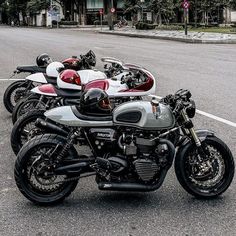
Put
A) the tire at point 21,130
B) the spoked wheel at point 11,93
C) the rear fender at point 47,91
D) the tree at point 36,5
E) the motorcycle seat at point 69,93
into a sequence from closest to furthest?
the tire at point 21,130, the motorcycle seat at point 69,93, the rear fender at point 47,91, the spoked wheel at point 11,93, the tree at point 36,5

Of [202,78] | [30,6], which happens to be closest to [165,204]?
[202,78]

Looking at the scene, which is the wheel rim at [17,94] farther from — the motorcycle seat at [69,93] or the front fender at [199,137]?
the front fender at [199,137]

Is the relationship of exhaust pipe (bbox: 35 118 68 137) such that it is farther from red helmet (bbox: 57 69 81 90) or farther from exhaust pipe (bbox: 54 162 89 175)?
red helmet (bbox: 57 69 81 90)

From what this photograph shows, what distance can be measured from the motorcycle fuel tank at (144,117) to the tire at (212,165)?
364mm

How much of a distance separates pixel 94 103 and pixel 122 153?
55 centimetres

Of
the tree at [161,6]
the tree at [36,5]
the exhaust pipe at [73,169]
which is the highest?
the tree at [36,5]

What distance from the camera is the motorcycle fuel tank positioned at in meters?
4.82

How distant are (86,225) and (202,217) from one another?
1062mm

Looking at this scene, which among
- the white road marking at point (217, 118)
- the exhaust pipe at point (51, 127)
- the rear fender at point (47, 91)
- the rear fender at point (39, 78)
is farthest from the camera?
the white road marking at point (217, 118)

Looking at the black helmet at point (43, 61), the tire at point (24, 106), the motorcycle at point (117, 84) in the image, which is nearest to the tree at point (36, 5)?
the black helmet at point (43, 61)

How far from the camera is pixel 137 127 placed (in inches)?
191

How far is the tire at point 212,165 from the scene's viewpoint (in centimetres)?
501

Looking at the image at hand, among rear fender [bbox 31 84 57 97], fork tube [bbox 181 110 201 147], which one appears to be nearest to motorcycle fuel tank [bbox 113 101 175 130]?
fork tube [bbox 181 110 201 147]

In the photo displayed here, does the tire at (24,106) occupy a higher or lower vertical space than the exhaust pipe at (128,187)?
higher
